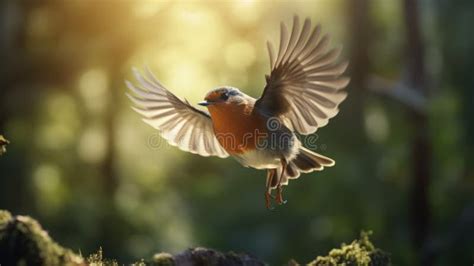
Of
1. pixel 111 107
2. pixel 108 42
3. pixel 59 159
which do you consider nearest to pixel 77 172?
pixel 59 159

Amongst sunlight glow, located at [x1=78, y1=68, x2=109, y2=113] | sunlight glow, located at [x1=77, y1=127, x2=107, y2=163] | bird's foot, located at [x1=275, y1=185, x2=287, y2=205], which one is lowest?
bird's foot, located at [x1=275, y1=185, x2=287, y2=205]

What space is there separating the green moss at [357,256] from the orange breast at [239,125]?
0.92 meters

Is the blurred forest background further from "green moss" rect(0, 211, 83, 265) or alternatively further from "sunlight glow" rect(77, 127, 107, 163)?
"green moss" rect(0, 211, 83, 265)

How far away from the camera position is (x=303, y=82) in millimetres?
4637

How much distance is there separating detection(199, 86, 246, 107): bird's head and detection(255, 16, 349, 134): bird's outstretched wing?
13 centimetres

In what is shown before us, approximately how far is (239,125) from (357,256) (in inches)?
43.9

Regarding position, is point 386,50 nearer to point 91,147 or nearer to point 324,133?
point 324,133

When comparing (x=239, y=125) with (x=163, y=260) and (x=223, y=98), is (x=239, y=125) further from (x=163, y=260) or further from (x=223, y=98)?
(x=163, y=260)

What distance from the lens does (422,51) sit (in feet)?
41.2

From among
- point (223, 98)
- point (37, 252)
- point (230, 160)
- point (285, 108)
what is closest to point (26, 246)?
point (37, 252)

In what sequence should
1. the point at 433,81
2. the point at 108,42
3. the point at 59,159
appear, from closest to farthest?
the point at 108,42 → the point at 59,159 → the point at 433,81

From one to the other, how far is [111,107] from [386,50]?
6.61 m

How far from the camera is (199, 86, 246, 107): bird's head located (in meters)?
4.63

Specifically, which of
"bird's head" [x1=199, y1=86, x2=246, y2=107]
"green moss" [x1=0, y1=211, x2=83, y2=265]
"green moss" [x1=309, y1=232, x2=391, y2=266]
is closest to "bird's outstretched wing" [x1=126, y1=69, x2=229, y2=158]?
"bird's head" [x1=199, y1=86, x2=246, y2=107]
